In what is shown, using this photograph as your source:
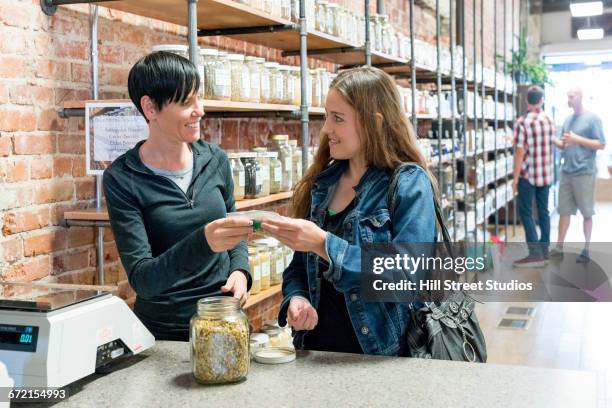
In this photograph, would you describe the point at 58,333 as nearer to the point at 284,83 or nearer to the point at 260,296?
the point at 260,296

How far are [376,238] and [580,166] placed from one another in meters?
6.37

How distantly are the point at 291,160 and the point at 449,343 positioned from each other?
213 centimetres

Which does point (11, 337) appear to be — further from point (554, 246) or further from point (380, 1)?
point (554, 246)

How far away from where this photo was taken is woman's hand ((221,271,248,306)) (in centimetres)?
214

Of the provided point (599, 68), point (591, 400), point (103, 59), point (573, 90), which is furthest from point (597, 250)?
point (599, 68)

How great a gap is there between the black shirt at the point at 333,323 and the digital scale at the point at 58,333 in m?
0.54

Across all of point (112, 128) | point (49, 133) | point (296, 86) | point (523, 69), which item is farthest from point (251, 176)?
point (523, 69)

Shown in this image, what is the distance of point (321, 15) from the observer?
4.12 m

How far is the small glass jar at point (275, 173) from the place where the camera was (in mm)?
3611

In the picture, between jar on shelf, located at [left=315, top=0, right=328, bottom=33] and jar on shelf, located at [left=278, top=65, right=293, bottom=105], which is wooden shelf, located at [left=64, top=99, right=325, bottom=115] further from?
jar on shelf, located at [left=315, top=0, right=328, bottom=33]

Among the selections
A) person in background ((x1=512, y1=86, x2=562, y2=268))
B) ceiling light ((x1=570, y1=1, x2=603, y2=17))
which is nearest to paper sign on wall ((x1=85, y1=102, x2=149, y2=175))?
person in background ((x1=512, y1=86, x2=562, y2=268))

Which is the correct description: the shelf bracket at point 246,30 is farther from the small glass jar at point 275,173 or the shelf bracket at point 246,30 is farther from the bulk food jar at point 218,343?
the bulk food jar at point 218,343

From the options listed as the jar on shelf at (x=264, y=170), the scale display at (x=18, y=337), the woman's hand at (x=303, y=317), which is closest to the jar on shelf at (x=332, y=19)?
the jar on shelf at (x=264, y=170)

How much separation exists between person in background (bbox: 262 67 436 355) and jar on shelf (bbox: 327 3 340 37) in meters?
2.27
